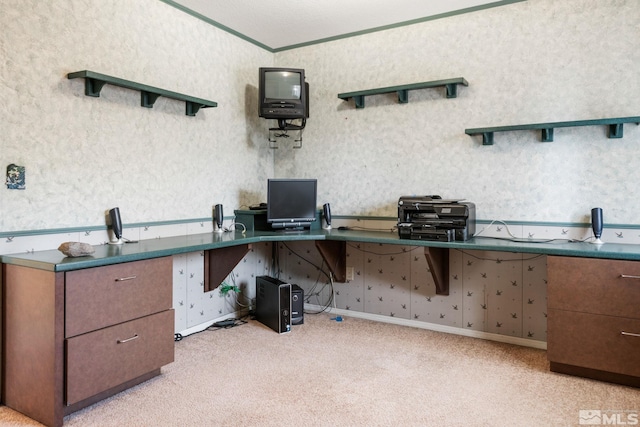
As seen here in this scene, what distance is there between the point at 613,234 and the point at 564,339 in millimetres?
867

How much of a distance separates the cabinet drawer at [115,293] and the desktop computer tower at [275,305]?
3.34ft

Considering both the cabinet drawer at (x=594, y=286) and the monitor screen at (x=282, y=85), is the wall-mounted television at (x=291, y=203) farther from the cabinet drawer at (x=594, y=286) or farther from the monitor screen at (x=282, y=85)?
the cabinet drawer at (x=594, y=286)

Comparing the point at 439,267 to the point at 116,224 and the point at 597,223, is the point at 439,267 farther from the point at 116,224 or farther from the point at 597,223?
the point at 116,224

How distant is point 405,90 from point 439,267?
1.48 metres

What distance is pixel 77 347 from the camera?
2072mm

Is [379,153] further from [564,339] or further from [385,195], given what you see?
[564,339]

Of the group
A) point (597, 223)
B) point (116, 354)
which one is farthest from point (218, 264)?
point (597, 223)

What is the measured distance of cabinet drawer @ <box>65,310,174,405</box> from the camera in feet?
6.80

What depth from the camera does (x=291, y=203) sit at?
3.68 metres

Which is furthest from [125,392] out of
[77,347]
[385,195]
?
[385,195]

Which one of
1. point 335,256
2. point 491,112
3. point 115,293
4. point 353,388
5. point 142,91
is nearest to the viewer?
point 115,293

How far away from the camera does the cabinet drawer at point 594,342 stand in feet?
7.75

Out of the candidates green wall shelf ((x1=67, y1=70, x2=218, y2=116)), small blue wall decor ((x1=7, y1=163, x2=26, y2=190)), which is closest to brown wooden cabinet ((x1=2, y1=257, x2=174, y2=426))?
small blue wall decor ((x1=7, y1=163, x2=26, y2=190))

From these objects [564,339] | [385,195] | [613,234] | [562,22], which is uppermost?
[562,22]
